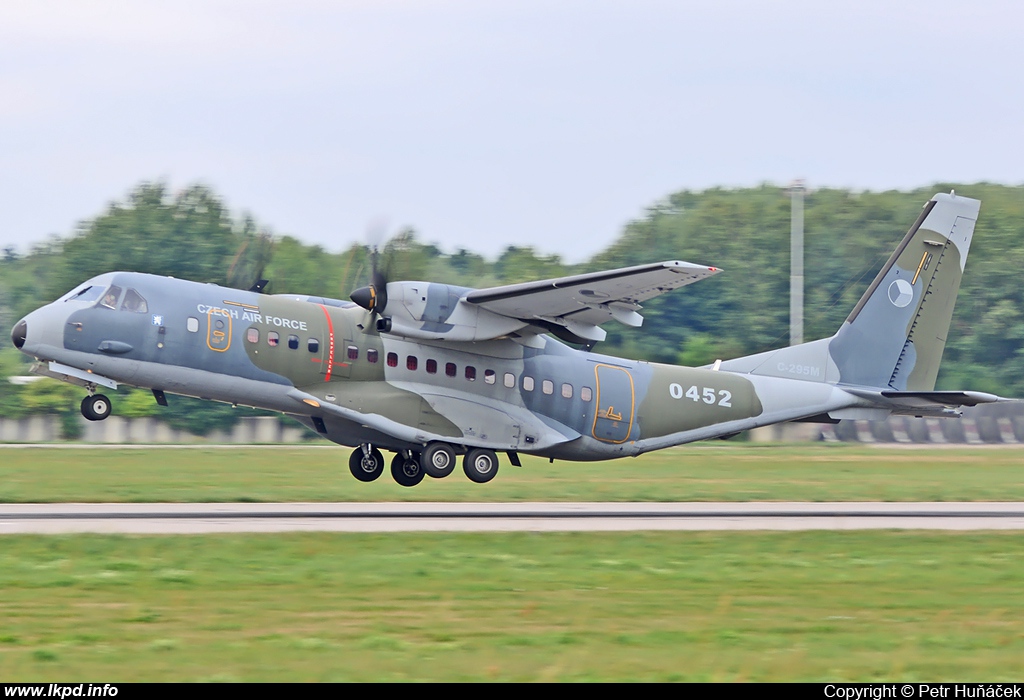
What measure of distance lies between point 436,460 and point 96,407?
605 centimetres

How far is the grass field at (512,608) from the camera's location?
903 centimetres

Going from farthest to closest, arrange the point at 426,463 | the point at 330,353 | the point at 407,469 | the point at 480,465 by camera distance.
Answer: the point at 407,469, the point at 480,465, the point at 426,463, the point at 330,353

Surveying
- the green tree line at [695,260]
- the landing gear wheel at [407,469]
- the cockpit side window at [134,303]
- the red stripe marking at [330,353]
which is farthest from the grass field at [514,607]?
the green tree line at [695,260]

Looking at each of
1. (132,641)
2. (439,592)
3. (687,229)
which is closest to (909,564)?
(439,592)

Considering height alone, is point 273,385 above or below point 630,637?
above

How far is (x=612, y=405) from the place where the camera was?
22.2 metres

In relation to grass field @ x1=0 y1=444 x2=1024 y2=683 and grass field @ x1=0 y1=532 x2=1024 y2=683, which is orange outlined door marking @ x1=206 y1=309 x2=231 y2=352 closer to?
grass field @ x1=0 y1=444 x2=1024 y2=683

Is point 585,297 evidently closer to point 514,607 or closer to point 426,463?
point 426,463

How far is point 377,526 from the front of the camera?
16781mm

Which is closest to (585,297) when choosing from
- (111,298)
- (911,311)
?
(111,298)

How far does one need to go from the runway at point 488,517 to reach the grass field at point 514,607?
909 mm

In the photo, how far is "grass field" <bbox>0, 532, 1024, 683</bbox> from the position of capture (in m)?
9.03
